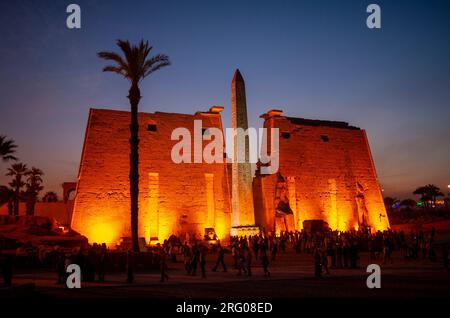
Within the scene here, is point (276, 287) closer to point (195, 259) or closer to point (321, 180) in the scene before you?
point (195, 259)

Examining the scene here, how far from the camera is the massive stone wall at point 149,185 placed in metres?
23.2

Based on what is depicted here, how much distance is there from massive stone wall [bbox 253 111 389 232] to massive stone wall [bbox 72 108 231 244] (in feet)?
10.2

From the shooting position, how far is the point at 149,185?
24672 millimetres

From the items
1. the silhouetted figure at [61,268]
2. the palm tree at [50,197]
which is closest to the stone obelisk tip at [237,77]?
the silhouetted figure at [61,268]

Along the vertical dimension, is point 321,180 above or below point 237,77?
below

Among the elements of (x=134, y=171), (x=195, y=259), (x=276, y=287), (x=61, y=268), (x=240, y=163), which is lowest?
(x=276, y=287)

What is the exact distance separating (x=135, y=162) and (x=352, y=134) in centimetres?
1959

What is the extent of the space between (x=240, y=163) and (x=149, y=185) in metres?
5.70

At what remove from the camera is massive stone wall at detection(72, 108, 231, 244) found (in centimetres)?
2317

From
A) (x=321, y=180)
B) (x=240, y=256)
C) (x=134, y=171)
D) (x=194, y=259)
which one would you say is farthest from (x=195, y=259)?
(x=321, y=180)

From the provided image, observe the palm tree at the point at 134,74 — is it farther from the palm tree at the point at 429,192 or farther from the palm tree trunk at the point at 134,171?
the palm tree at the point at 429,192

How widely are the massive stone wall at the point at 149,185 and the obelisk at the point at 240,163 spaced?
336 centimetres

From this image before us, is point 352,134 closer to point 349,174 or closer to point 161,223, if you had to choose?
point 349,174
